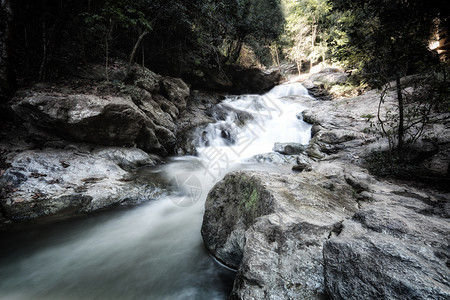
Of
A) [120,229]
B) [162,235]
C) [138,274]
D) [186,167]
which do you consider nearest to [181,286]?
[138,274]

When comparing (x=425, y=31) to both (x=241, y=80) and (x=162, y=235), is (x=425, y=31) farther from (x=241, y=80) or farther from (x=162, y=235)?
(x=241, y=80)

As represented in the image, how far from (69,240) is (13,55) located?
240 inches

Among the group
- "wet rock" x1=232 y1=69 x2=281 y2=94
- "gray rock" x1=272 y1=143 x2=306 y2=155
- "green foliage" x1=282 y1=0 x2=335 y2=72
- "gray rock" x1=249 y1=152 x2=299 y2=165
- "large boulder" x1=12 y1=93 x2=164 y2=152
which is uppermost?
"green foliage" x1=282 y1=0 x2=335 y2=72

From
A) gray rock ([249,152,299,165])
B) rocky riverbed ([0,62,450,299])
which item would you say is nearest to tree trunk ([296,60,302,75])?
rocky riverbed ([0,62,450,299])

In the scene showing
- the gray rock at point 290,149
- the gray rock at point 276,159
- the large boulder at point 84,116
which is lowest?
the gray rock at point 276,159

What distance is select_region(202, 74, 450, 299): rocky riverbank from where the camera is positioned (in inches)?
45.4

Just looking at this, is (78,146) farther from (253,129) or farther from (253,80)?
(253,80)

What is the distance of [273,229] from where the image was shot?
1.79 m

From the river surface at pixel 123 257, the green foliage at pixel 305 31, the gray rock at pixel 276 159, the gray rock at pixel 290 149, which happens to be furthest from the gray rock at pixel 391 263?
the green foliage at pixel 305 31

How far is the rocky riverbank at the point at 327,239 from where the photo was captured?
1152 mm

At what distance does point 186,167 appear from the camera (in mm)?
7371

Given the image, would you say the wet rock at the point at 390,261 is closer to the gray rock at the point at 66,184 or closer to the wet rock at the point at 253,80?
the gray rock at the point at 66,184

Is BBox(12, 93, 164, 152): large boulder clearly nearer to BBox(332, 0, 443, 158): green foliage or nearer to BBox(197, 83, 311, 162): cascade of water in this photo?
BBox(197, 83, 311, 162): cascade of water

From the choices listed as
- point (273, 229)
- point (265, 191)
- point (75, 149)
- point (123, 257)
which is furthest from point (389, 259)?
point (75, 149)
